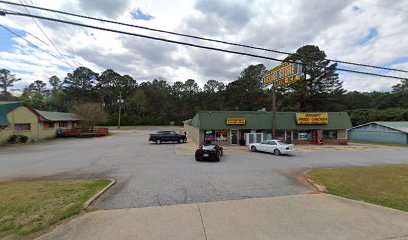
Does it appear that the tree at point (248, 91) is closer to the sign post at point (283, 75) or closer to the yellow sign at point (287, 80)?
the sign post at point (283, 75)

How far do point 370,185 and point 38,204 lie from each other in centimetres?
1304

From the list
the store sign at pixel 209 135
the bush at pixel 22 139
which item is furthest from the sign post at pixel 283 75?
the bush at pixel 22 139

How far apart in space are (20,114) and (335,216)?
40160mm

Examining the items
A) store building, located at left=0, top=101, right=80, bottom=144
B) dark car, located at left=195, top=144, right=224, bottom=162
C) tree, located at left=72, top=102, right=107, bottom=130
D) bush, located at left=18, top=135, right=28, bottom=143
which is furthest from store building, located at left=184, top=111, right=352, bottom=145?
tree, located at left=72, top=102, right=107, bottom=130

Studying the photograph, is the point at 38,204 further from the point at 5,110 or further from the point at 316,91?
the point at 316,91

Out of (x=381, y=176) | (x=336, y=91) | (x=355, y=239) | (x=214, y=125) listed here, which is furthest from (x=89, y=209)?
(x=336, y=91)

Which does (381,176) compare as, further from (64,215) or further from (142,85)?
(142,85)

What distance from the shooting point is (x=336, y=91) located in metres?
55.0

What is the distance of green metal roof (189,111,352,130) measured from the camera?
2802cm

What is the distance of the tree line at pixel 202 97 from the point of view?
180 ft

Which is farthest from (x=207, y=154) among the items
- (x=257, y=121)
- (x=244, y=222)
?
(x=257, y=121)

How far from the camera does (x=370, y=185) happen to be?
9.93 m

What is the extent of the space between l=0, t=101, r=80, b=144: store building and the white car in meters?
31.6

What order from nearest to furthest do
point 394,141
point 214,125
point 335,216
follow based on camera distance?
point 335,216, point 214,125, point 394,141
